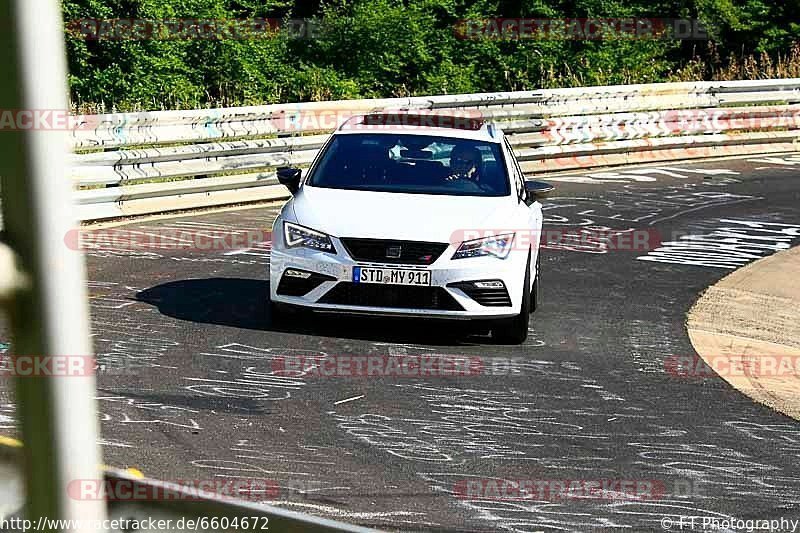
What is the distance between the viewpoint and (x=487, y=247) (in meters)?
10.6

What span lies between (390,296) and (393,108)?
32.8 feet

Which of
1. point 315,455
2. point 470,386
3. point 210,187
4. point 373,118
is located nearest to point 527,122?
point 210,187

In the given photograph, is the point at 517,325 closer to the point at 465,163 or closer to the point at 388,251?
the point at 388,251

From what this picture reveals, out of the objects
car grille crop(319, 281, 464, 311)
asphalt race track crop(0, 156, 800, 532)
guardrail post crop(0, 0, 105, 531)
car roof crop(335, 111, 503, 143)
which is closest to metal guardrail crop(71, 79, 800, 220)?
asphalt race track crop(0, 156, 800, 532)

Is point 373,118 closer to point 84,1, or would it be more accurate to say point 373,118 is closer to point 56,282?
point 56,282

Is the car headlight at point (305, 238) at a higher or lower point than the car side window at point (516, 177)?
lower

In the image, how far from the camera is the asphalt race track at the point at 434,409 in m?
6.75

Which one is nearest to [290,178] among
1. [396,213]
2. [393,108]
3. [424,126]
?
[396,213]

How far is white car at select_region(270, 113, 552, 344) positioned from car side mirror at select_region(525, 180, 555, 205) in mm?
12

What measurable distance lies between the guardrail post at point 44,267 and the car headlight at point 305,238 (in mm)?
8863

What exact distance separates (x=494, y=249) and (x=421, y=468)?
3.59 metres

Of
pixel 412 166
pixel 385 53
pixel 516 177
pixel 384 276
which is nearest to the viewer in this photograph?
pixel 384 276

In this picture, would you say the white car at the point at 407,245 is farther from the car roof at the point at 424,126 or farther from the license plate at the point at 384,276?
the car roof at the point at 424,126


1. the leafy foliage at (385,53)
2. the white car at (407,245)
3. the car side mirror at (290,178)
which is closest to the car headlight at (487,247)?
the white car at (407,245)
